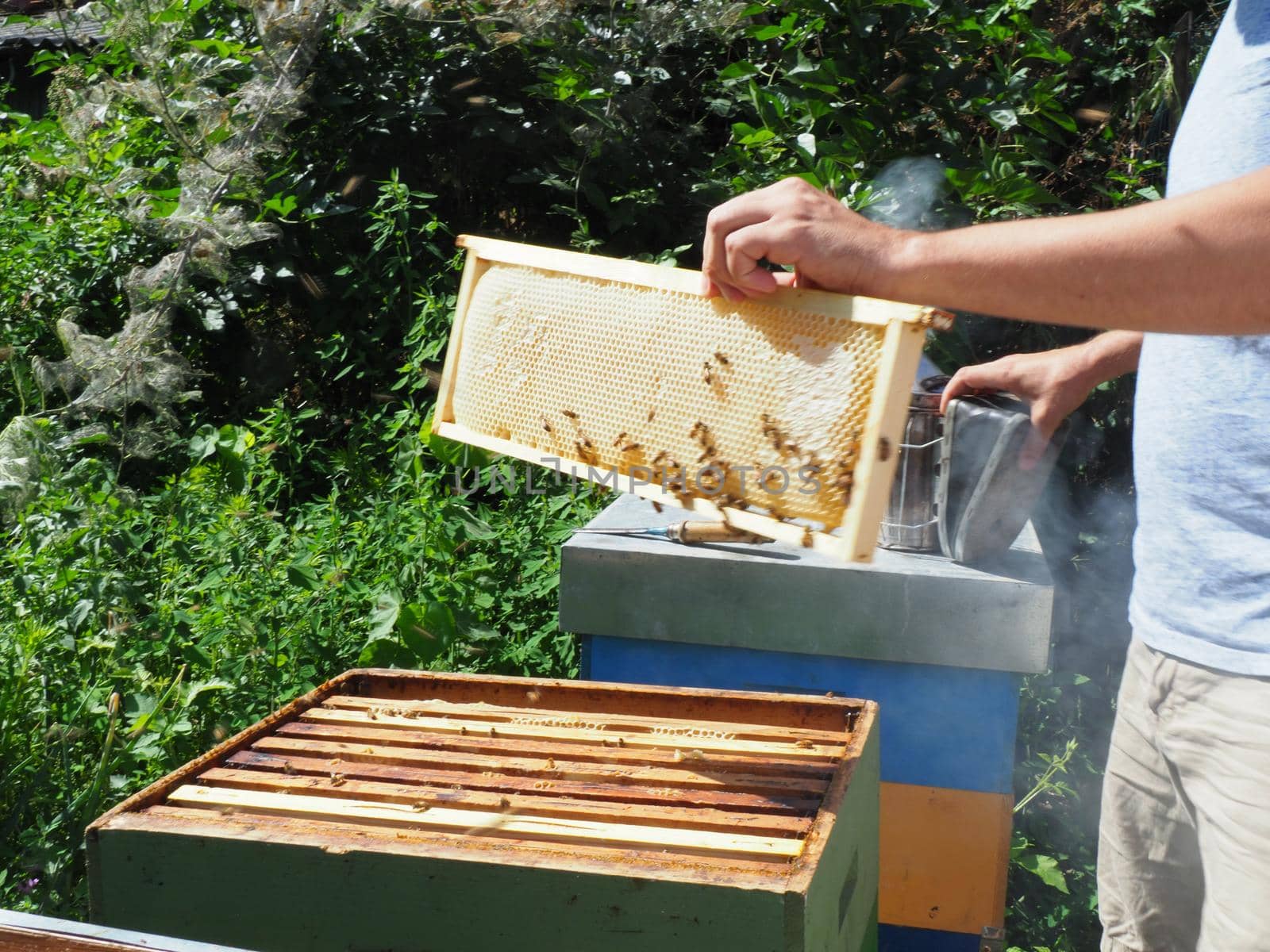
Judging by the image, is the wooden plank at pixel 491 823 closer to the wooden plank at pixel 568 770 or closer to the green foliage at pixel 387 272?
the wooden plank at pixel 568 770

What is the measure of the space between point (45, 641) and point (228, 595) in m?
0.42

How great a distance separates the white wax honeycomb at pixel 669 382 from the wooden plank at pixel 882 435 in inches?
1.5

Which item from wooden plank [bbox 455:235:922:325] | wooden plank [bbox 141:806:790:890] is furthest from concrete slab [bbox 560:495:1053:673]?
wooden plank [bbox 141:806:790:890]

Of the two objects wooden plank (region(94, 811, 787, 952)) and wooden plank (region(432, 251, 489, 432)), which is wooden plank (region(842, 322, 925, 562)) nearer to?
wooden plank (region(94, 811, 787, 952))

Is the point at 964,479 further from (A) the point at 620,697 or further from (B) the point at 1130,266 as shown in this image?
(B) the point at 1130,266

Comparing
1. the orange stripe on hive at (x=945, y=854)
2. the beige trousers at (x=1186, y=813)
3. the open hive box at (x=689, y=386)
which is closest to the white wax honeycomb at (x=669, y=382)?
the open hive box at (x=689, y=386)

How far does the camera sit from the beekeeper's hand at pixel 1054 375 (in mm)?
1838

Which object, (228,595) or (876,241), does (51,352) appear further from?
(876,241)

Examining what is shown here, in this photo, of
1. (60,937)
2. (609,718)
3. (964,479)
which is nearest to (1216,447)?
(964,479)

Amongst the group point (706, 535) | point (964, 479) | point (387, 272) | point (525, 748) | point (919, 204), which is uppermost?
point (919, 204)

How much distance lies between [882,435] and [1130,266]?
1.10 feet

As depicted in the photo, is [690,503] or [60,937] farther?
[690,503]

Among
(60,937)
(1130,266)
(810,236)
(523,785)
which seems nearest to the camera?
(60,937)

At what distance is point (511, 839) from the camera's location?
4.45 feet
